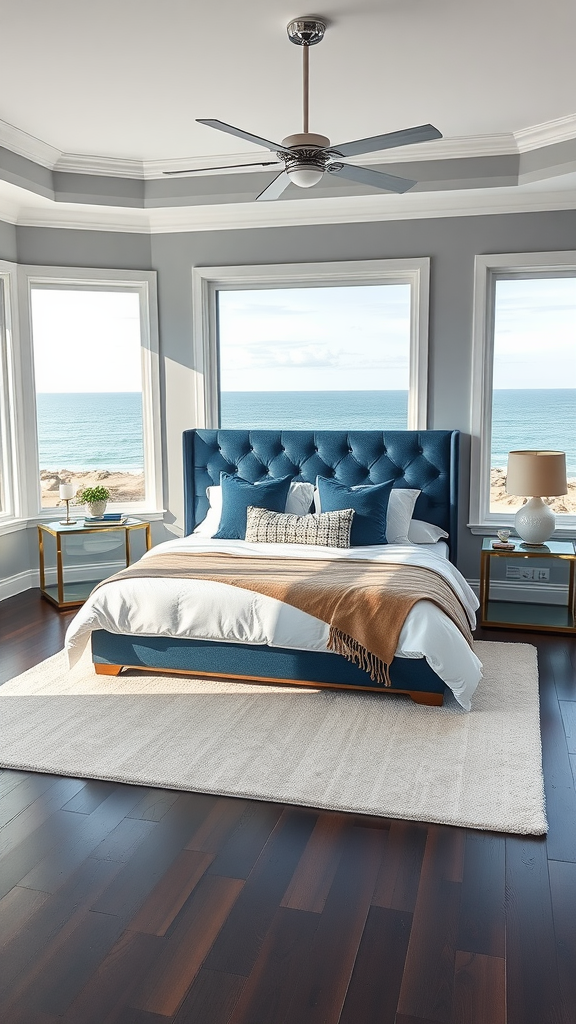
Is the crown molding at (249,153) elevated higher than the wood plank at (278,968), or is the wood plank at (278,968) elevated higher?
the crown molding at (249,153)

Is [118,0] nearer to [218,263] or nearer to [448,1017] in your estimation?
[218,263]

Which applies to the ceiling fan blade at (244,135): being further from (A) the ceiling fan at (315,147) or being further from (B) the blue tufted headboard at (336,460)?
(B) the blue tufted headboard at (336,460)

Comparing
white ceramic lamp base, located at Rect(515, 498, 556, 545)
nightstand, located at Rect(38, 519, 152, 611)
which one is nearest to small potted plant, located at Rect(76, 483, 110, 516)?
nightstand, located at Rect(38, 519, 152, 611)

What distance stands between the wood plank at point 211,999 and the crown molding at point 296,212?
4.69 metres

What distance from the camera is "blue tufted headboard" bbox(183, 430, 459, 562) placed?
218 inches

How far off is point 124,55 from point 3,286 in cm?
244

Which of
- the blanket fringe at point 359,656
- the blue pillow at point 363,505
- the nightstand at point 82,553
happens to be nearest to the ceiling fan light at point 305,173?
the blanket fringe at point 359,656

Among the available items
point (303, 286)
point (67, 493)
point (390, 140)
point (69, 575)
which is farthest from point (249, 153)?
point (69, 575)

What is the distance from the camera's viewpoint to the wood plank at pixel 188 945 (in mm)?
1993

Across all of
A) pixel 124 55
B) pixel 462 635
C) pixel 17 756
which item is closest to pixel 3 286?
pixel 124 55

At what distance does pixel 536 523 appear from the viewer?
16.9 feet

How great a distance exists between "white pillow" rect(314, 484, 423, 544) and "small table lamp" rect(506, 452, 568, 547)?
0.64m

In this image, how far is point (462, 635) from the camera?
3865 millimetres

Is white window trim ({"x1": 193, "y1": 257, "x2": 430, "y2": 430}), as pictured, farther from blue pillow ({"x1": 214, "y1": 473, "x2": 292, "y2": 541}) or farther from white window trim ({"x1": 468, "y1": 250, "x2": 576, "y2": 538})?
blue pillow ({"x1": 214, "y1": 473, "x2": 292, "y2": 541})
